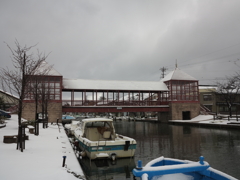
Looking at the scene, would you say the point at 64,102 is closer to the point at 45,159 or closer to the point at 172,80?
the point at 172,80

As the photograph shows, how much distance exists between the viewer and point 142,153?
13773mm

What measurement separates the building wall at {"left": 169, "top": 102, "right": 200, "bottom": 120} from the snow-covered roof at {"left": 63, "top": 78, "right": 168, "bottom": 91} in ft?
12.6

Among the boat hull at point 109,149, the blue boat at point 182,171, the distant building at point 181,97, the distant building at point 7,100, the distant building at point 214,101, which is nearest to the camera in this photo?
the blue boat at point 182,171

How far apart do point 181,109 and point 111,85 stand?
1441 cm

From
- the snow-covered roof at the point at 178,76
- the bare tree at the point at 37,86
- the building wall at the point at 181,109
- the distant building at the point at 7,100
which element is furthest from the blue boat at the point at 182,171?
the snow-covered roof at the point at 178,76

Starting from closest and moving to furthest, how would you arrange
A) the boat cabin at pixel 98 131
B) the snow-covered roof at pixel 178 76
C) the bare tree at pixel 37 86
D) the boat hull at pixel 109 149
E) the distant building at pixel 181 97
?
1. the boat hull at pixel 109 149
2. the boat cabin at pixel 98 131
3. the bare tree at pixel 37 86
4. the distant building at pixel 181 97
5. the snow-covered roof at pixel 178 76

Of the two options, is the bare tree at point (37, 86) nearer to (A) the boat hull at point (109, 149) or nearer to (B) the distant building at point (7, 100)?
(B) the distant building at point (7, 100)

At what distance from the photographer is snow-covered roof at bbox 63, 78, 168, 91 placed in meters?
39.1

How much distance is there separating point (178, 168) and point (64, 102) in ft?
111

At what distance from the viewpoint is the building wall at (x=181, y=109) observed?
1665 inches

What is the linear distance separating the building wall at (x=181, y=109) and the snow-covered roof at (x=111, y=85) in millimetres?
3832

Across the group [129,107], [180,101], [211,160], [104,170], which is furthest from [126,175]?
[180,101]

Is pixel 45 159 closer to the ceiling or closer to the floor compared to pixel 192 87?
closer to the floor

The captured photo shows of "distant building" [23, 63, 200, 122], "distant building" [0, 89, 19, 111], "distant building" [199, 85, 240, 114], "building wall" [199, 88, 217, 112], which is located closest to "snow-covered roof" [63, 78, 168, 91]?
"distant building" [23, 63, 200, 122]
